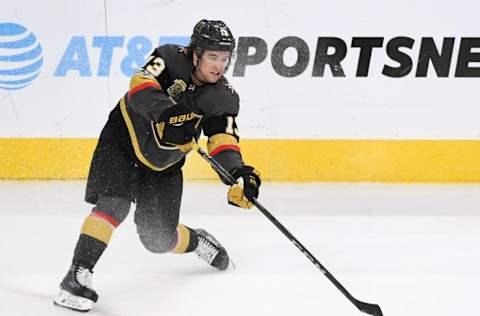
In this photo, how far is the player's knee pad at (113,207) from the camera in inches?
104

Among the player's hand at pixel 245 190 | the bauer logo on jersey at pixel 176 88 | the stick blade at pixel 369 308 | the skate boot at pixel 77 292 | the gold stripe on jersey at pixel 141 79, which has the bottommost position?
the skate boot at pixel 77 292

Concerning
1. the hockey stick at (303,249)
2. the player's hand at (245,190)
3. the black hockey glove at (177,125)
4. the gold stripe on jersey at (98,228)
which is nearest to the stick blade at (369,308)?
the hockey stick at (303,249)

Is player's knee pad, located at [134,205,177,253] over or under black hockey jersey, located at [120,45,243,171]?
under

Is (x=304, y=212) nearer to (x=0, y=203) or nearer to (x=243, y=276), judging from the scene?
(x=243, y=276)

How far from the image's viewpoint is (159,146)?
106 inches

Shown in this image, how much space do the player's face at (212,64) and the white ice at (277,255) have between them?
0.75 m

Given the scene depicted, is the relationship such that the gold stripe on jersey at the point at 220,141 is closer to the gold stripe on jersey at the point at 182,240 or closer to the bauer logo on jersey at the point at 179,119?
the bauer logo on jersey at the point at 179,119

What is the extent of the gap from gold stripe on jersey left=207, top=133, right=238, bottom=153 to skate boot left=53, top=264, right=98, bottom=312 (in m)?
0.57

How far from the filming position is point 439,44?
4.53 m

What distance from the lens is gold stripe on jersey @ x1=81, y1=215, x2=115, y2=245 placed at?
2.58m

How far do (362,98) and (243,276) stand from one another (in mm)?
1947

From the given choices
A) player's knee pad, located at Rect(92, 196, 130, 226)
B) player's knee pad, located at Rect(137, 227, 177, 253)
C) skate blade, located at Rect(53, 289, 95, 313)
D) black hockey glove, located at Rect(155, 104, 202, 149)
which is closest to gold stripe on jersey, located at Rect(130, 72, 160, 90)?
black hockey glove, located at Rect(155, 104, 202, 149)

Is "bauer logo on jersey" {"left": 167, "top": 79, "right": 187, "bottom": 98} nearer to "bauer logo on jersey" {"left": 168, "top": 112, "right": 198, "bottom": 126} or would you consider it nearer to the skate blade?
"bauer logo on jersey" {"left": 168, "top": 112, "right": 198, "bottom": 126}

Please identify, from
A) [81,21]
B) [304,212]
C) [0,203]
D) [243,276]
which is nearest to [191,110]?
[243,276]
